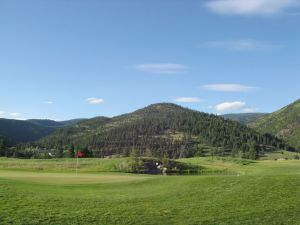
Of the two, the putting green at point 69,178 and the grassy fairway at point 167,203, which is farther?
the putting green at point 69,178

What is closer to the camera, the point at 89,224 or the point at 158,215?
the point at 89,224

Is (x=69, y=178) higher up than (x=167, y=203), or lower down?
higher up

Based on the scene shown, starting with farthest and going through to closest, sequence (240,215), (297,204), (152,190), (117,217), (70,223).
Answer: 1. (152,190)
2. (297,204)
3. (240,215)
4. (117,217)
5. (70,223)

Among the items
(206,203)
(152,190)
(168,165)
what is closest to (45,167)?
(168,165)

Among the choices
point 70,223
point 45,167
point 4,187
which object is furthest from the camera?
point 45,167

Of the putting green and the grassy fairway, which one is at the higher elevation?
the putting green

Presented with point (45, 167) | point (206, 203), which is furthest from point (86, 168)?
point (206, 203)

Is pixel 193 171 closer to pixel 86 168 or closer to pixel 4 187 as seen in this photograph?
pixel 86 168

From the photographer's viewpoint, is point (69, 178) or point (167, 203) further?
point (69, 178)

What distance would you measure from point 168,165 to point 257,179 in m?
64.8

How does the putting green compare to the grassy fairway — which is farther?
the putting green

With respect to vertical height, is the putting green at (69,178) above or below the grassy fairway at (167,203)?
above

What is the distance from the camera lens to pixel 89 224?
62.0 ft

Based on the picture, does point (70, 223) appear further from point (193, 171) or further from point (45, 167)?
point (193, 171)
